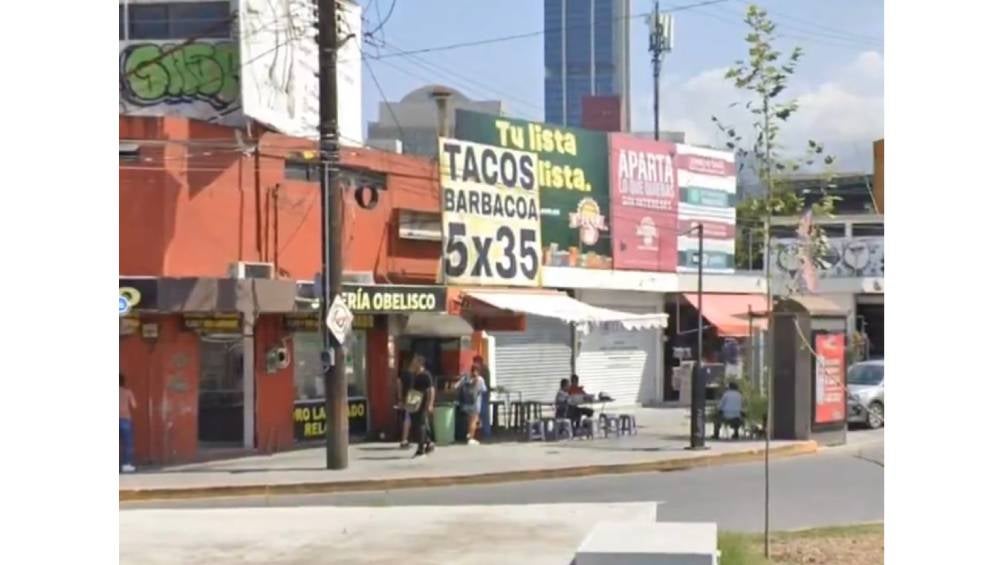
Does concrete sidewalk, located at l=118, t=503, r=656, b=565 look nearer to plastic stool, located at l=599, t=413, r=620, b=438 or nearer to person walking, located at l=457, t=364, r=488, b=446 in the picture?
person walking, located at l=457, t=364, r=488, b=446

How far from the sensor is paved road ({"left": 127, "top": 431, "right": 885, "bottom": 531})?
1483 cm

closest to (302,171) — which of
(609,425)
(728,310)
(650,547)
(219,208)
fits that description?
(219,208)

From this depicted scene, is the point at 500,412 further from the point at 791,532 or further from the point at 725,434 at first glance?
the point at 791,532

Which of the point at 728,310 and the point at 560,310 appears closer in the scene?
the point at 560,310

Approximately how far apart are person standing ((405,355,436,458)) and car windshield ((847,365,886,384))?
10.4 meters

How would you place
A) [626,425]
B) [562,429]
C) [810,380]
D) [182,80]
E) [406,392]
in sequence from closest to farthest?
[182,80], [406,392], [810,380], [562,429], [626,425]

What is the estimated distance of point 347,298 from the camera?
22047 mm

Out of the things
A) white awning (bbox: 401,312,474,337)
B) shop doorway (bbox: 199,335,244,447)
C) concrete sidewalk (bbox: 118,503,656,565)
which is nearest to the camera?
concrete sidewalk (bbox: 118,503,656,565)

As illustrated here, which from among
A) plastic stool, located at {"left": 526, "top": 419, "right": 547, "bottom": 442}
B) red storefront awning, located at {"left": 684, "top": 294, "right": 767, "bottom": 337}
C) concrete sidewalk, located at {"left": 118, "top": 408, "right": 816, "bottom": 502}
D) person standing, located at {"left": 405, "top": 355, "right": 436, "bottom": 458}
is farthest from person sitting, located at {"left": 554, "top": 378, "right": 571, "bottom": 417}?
red storefront awning, located at {"left": 684, "top": 294, "right": 767, "bottom": 337}

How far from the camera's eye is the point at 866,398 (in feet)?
88.9

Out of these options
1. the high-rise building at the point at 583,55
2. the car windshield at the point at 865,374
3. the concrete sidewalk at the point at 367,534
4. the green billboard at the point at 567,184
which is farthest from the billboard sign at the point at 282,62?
the high-rise building at the point at 583,55

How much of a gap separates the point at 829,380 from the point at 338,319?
31.7ft

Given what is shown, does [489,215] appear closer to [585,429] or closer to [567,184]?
[567,184]

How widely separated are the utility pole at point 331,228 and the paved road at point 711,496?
193 centimetres
